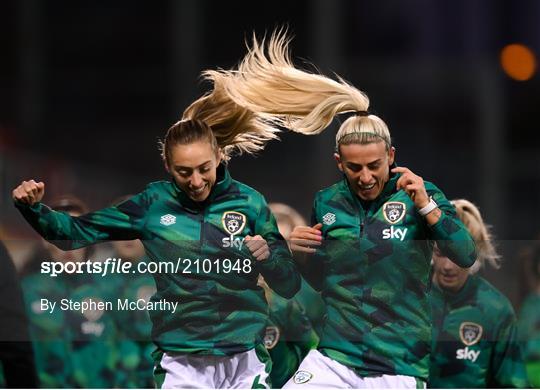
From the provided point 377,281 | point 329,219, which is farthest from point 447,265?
point 329,219

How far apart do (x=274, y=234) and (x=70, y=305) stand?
0.77m

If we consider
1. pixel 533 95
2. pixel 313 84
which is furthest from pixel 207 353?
pixel 533 95

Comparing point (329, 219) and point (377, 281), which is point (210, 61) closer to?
point (329, 219)

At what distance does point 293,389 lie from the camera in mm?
3926

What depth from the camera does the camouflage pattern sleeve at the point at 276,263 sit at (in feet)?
12.9

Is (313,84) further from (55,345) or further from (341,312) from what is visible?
(55,345)

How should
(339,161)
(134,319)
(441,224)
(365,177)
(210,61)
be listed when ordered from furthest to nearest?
(210,61), (134,319), (339,161), (365,177), (441,224)

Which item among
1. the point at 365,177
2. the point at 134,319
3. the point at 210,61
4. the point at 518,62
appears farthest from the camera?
the point at 518,62

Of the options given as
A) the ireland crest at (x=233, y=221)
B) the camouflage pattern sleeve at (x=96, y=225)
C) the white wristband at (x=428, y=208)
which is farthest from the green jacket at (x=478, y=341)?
the camouflage pattern sleeve at (x=96, y=225)

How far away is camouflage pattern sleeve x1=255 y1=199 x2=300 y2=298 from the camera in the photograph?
392 cm

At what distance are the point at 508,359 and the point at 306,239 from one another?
982mm

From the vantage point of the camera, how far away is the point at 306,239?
155 inches

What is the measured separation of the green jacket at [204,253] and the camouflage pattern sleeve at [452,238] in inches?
19.8

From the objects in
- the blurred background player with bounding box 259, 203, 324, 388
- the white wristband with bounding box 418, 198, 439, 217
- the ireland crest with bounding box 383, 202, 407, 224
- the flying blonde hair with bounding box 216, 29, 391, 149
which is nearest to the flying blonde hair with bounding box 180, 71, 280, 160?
the flying blonde hair with bounding box 216, 29, 391, 149
